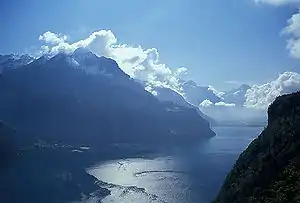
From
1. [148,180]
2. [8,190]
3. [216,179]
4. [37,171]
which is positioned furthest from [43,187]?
[216,179]

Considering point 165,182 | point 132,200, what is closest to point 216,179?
point 165,182

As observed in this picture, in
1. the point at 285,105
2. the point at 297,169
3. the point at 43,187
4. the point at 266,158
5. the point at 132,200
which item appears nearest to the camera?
the point at 297,169

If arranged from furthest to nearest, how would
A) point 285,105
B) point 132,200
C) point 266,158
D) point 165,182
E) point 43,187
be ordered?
point 165,182
point 43,187
point 132,200
point 285,105
point 266,158

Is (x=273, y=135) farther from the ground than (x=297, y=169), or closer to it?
farther from the ground

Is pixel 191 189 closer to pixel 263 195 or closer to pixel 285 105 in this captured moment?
pixel 285 105

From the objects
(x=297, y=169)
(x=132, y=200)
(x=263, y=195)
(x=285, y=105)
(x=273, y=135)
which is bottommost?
(x=132, y=200)

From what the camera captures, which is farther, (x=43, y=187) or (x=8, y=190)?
(x=43, y=187)
